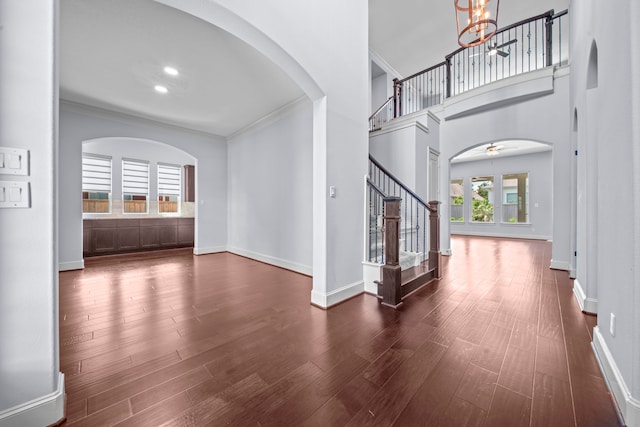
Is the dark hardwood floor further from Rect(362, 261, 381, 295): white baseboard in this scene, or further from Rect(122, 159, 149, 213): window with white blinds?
Rect(122, 159, 149, 213): window with white blinds

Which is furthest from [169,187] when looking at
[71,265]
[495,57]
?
[495,57]

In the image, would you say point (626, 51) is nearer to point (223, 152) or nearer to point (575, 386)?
point (575, 386)

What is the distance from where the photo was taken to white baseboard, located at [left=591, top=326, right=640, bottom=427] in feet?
3.97

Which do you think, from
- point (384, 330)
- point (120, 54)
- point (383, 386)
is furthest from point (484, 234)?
point (120, 54)

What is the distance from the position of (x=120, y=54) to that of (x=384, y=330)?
455cm

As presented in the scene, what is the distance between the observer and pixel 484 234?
10102mm

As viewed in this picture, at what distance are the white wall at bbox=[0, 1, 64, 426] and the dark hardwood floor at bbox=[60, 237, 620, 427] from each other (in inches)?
11.9

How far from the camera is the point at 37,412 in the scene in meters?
1.18

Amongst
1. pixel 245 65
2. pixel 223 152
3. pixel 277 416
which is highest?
pixel 245 65

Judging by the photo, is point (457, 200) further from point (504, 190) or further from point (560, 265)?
point (560, 265)

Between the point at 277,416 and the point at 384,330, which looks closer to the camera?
the point at 277,416

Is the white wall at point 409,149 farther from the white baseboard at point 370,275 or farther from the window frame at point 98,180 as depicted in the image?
the window frame at point 98,180

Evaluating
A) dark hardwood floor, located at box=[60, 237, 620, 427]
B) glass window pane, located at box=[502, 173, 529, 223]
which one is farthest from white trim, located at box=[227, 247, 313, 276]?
glass window pane, located at box=[502, 173, 529, 223]

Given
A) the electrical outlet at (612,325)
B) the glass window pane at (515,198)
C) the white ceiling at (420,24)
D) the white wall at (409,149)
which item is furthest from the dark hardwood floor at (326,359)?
the glass window pane at (515,198)
